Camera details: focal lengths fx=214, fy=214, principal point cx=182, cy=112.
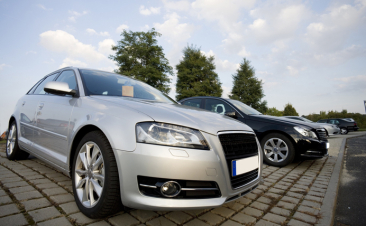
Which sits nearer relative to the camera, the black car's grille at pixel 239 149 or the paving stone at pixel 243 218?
the black car's grille at pixel 239 149

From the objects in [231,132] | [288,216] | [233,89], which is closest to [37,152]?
[231,132]

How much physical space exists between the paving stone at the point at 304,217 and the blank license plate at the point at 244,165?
2.14ft

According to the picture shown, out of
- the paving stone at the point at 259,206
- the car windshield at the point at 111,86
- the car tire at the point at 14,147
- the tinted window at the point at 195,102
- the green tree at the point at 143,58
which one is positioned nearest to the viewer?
the paving stone at the point at 259,206

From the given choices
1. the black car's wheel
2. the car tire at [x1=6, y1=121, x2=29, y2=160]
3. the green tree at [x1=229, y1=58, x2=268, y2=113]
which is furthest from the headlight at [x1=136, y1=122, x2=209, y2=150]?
A: the green tree at [x1=229, y1=58, x2=268, y2=113]

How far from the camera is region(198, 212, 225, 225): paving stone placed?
76.5 inches

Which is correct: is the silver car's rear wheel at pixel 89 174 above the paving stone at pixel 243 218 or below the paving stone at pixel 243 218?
above

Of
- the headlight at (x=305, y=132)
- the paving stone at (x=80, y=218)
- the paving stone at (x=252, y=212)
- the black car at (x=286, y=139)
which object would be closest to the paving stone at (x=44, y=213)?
the paving stone at (x=80, y=218)

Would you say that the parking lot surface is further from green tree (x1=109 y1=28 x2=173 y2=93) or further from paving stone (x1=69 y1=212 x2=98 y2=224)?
green tree (x1=109 y1=28 x2=173 y2=93)

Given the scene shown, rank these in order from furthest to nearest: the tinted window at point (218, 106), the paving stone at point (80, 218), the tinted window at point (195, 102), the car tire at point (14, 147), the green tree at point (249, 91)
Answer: the green tree at point (249, 91)
the tinted window at point (195, 102)
the tinted window at point (218, 106)
the car tire at point (14, 147)
the paving stone at point (80, 218)

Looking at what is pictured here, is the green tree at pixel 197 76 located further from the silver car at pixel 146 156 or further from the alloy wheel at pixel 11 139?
the silver car at pixel 146 156

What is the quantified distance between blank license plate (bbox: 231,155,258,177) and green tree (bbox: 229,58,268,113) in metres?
31.3

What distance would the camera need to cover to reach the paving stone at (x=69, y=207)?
6.50ft

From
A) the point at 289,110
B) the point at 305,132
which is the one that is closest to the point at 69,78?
the point at 305,132

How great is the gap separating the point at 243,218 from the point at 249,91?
33.3 metres
